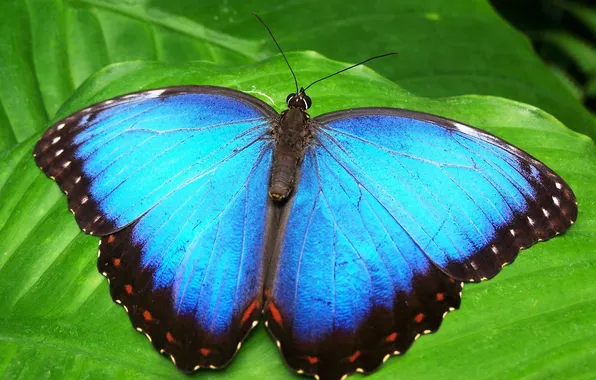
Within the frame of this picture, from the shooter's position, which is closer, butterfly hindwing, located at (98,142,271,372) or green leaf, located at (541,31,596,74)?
butterfly hindwing, located at (98,142,271,372)

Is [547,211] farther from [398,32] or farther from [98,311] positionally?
[398,32]

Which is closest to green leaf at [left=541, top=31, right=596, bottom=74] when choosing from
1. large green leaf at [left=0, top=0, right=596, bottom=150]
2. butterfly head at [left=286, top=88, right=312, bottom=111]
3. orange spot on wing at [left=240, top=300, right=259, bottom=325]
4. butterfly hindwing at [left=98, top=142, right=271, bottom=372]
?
large green leaf at [left=0, top=0, right=596, bottom=150]

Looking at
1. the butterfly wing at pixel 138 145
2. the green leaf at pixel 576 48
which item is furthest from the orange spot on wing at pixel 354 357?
the green leaf at pixel 576 48

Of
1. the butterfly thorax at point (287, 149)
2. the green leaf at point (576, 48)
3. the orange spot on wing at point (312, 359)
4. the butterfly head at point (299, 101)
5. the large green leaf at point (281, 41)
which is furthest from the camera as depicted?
the green leaf at point (576, 48)

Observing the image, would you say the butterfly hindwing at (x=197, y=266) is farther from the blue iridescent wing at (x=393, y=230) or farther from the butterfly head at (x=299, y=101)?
Result: the butterfly head at (x=299, y=101)

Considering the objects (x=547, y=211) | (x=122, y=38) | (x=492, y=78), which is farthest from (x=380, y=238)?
(x=122, y=38)

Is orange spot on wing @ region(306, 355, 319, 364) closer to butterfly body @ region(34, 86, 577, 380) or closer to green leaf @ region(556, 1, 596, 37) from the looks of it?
butterfly body @ region(34, 86, 577, 380)

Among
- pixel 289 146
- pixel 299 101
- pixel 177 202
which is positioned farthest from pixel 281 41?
pixel 177 202
